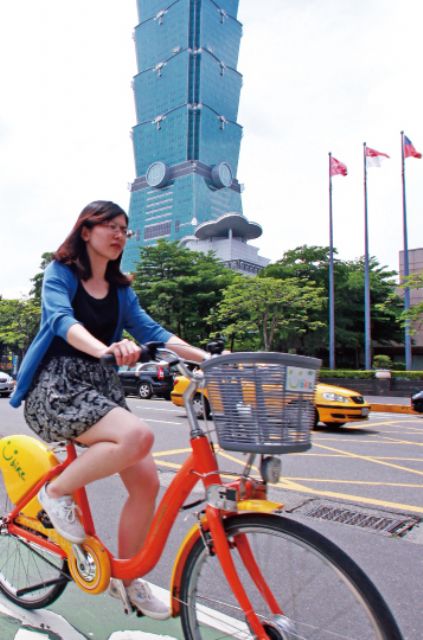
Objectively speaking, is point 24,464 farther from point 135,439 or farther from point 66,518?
point 135,439

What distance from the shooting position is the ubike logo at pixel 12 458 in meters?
2.48

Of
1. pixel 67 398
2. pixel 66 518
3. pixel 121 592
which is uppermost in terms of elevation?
pixel 67 398

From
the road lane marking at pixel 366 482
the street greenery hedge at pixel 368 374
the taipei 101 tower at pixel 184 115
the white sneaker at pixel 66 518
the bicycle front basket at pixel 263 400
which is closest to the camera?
the bicycle front basket at pixel 263 400

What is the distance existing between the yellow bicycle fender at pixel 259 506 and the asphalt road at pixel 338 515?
1.57 feet

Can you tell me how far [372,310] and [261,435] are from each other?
35614 millimetres

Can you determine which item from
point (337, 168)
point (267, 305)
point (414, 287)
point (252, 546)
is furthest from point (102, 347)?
point (337, 168)

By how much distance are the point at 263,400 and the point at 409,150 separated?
2569cm

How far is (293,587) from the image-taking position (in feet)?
5.71

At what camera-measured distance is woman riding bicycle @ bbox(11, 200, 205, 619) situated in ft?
6.62

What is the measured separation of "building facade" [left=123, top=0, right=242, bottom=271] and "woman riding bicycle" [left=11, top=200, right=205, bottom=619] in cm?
10180

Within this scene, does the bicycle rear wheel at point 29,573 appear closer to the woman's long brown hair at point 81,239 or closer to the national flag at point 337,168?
the woman's long brown hair at point 81,239

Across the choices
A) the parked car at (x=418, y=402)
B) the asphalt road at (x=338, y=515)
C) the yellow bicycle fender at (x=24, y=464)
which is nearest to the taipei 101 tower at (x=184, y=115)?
the parked car at (x=418, y=402)

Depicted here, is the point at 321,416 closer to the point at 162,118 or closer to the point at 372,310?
the point at 372,310

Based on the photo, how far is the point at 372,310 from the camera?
35.7 m
